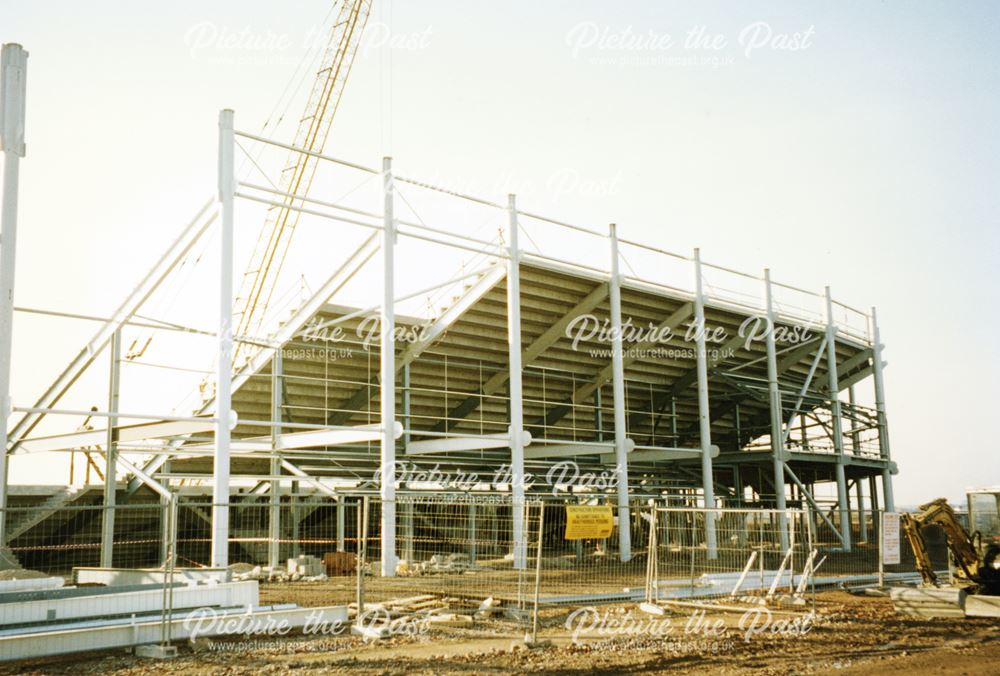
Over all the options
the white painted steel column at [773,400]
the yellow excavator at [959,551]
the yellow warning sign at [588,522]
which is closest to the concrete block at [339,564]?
the yellow warning sign at [588,522]

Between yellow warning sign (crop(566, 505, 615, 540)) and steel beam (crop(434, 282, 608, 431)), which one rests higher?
steel beam (crop(434, 282, 608, 431))

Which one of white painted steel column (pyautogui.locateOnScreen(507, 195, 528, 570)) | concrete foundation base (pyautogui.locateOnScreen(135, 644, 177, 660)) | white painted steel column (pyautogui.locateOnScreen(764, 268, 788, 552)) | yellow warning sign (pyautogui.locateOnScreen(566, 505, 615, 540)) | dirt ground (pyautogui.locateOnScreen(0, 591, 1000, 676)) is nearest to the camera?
dirt ground (pyautogui.locateOnScreen(0, 591, 1000, 676))

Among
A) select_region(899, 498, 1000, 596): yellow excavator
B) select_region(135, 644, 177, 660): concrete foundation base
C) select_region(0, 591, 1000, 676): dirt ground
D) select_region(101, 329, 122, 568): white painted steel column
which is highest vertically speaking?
select_region(101, 329, 122, 568): white painted steel column

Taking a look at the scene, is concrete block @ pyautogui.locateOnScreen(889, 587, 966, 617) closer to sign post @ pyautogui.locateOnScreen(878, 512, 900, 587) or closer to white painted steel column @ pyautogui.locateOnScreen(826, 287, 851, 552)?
sign post @ pyautogui.locateOnScreen(878, 512, 900, 587)

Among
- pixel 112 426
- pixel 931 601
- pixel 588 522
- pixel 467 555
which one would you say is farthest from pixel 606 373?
pixel 588 522

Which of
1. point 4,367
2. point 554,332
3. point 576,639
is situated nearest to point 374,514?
point 554,332

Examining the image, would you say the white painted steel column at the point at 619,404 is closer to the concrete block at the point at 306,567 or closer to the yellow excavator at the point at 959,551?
the concrete block at the point at 306,567

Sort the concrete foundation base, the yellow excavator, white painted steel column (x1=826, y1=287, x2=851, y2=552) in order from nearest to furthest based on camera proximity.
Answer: the concrete foundation base → the yellow excavator → white painted steel column (x1=826, y1=287, x2=851, y2=552)

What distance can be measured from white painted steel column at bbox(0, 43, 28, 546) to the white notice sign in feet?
51.2

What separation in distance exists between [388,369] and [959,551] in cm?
1134

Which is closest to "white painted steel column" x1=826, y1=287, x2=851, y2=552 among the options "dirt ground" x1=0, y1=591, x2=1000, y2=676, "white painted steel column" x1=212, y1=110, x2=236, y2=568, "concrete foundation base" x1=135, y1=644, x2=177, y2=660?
"dirt ground" x1=0, y1=591, x2=1000, y2=676

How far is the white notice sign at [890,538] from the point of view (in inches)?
685

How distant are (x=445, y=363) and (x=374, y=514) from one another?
4.71 metres

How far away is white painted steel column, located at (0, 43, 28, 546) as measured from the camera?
14.3m
